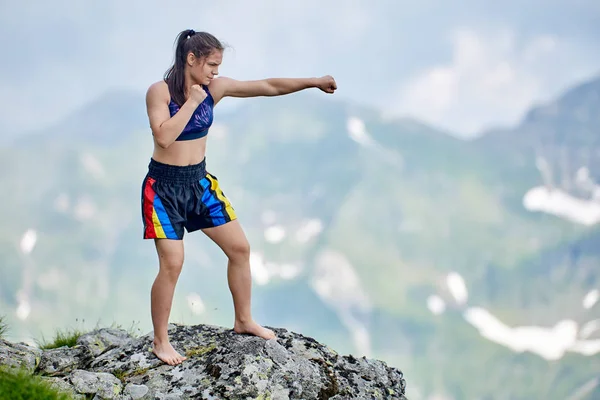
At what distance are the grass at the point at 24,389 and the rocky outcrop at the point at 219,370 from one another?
40 cm

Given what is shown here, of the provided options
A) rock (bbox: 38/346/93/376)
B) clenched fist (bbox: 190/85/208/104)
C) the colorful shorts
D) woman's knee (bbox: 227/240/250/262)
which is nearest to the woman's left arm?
clenched fist (bbox: 190/85/208/104)

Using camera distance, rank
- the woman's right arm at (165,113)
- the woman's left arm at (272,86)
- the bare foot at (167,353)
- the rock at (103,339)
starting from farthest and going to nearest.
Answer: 1. the rock at (103,339)
2. the woman's left arm at (272,86)
3. the bare foot at (167,353)
4. the woman's right arm at (165,113)

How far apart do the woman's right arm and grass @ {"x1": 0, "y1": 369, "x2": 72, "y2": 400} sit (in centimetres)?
177

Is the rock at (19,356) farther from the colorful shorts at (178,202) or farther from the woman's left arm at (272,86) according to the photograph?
the woman's left arm at (272,86)

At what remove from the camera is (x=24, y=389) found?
5.51 m

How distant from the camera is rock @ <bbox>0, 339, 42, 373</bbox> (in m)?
6.54

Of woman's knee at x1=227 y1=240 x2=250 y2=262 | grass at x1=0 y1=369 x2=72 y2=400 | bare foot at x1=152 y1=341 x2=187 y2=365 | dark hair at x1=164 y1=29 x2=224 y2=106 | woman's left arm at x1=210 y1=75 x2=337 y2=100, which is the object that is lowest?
grass at x1=0 y1=369 x2=72 y2=400

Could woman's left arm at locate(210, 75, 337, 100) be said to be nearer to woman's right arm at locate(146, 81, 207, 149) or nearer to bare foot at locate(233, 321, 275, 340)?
woman's right arm at locate(146, 81, 207, 149)

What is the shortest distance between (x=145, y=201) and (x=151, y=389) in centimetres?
135

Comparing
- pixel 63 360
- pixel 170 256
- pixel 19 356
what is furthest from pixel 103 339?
pixel 170 256

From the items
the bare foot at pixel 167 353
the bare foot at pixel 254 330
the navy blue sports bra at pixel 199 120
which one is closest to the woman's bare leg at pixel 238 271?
the bare foot at pixel 254 330

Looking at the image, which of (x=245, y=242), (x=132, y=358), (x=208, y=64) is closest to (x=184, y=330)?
(x=132, y=358)

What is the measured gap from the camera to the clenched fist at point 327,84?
657 centimetres

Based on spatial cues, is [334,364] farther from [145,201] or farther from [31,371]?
[31,371]
